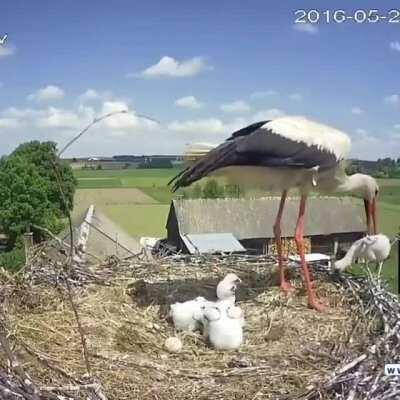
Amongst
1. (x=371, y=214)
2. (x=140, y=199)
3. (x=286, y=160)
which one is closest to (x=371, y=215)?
(x=371, y=214)

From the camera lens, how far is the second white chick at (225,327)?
4.90ft

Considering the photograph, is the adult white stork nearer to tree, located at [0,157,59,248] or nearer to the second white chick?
the second white chick

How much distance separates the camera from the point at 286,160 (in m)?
1.67

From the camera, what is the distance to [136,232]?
290 cm

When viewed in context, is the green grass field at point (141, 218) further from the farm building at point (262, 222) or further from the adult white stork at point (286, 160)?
the adult white stork at point (286, 160)

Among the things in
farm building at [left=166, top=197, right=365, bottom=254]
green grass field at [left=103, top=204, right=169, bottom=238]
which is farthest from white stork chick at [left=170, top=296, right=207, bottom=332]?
green grass field at [left=103, top=204, right=169, bottom=238]

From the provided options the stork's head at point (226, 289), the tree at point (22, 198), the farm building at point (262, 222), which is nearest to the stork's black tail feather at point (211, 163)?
the stork's head at point (226, 289)

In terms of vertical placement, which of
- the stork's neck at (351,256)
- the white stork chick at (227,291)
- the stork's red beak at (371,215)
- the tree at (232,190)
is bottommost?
the white stork chick at (227,291)

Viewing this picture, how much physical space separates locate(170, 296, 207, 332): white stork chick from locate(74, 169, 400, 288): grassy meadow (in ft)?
1.13

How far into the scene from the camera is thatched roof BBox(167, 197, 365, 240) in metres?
2.87

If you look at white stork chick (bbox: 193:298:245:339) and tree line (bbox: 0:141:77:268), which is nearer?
white stork chick (bbox: 193:298:245:339)

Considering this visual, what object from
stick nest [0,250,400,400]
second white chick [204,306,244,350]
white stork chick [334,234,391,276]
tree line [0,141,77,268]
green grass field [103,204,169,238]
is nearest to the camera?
stick nest [0,250,400,400]

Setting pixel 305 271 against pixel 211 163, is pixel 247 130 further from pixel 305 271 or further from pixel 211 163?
pixel 305 271

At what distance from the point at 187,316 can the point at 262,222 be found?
1.69 metres
